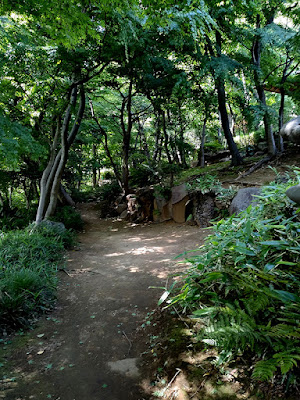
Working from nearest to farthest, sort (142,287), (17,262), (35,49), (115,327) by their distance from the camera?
(115,327)
(142,287)
(17,262)
(35,49)

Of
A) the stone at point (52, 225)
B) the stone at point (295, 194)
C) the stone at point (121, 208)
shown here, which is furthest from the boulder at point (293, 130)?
the stone at point (52, 225)

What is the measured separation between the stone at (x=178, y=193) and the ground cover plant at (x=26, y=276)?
3.71m

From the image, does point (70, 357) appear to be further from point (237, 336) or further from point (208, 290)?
point (237, 336)

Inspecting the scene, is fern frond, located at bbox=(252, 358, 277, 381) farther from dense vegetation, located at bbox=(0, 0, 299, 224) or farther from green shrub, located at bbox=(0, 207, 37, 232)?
green shrub, located at bbox=(0, 207, 37, 232)

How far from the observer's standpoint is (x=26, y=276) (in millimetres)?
3109

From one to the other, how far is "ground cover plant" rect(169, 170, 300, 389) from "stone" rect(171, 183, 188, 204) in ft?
18.0

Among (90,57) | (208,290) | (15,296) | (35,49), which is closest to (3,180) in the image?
(35,49)

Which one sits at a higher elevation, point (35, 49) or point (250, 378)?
point (35, 49)

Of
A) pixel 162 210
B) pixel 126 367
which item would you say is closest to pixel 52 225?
pixel 162 210

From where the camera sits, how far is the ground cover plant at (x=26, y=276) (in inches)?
105

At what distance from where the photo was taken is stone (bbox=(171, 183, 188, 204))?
7.64 metres

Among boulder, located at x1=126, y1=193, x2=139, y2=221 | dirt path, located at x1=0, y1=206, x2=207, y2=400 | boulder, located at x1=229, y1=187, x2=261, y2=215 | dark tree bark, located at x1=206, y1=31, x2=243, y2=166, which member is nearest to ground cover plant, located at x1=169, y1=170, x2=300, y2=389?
dirt path, located at x1=0, y1=206, x2=207, y2=400

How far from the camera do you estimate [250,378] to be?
1.23m

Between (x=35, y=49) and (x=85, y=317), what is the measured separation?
596 cm
